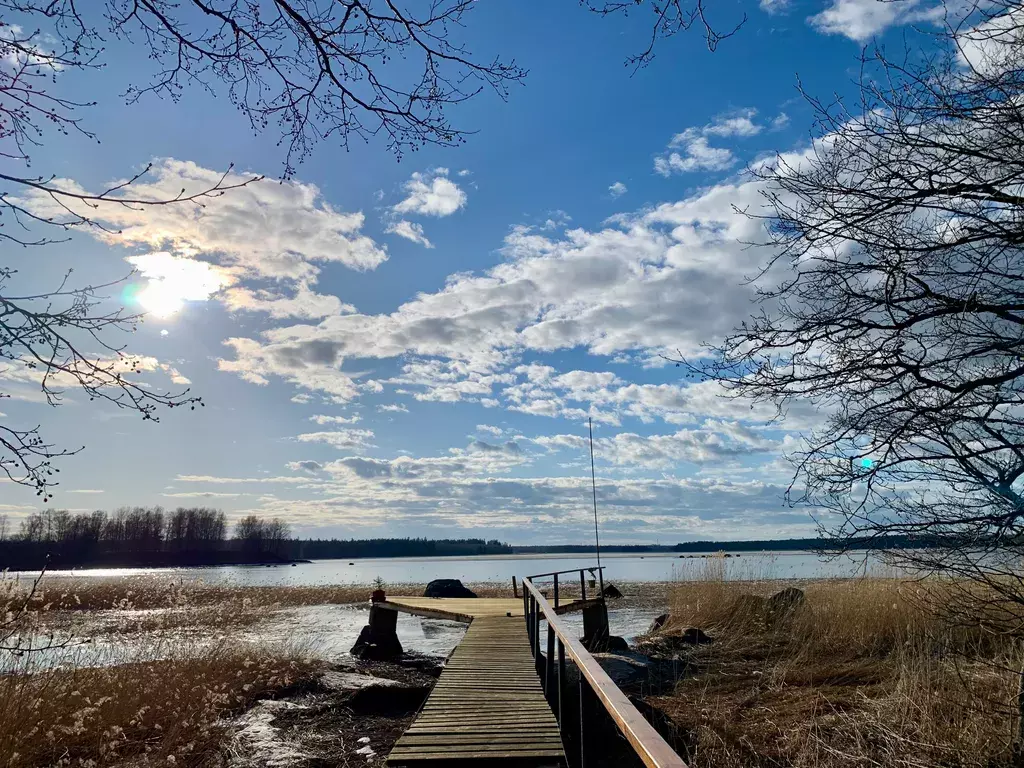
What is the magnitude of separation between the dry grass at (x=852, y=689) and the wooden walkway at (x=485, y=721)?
1761mm

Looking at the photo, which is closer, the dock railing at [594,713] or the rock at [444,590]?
the dock railing at [594,713]

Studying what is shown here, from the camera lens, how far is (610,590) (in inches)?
735

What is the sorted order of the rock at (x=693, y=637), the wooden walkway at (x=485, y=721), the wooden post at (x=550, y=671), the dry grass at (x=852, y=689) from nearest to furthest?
1. the wooden walkway at (x=485, y=721)
2. the dry grass at (x=852, y=689)
3. the wooden post at (x=550, y=671)
4. the rock at (x=693, y=637)

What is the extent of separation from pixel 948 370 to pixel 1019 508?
1.15 metres

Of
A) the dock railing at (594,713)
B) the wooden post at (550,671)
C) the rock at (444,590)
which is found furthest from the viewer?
the rock at (444,590)

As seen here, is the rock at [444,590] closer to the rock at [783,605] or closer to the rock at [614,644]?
the rock at [614,644]

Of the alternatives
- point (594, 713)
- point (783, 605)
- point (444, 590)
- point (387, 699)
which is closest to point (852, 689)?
point (594, 713)

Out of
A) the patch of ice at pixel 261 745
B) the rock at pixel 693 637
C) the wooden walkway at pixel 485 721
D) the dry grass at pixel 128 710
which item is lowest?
the rock at pixel 693 637

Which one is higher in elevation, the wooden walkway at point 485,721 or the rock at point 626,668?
the wooden walkway at point 485,721

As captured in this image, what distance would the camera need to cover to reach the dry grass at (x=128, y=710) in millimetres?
6754

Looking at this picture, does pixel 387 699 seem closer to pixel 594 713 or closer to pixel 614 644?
pixel 594 713

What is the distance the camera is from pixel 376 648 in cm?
1416

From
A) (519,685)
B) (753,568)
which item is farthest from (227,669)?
(753,568)

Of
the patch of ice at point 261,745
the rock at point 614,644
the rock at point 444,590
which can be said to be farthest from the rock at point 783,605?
the rock at point 444,590
